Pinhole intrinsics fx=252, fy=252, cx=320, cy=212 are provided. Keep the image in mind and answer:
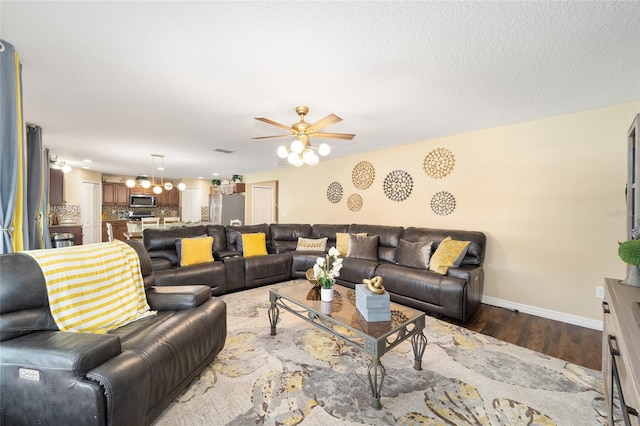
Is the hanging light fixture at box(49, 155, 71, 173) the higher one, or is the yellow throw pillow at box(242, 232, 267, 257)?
the hanging light fixture at box(49, 155, 71, 173)

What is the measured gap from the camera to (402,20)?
148 centimetres

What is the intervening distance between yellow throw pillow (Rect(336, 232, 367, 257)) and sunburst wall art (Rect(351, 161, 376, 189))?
110 centimetres

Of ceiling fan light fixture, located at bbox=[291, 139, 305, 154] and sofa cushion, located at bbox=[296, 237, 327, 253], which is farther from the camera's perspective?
sofa cushion, located at bbox=[296, 237, 327, 253]

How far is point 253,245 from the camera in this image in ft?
14.0

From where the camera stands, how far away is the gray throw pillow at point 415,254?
3.39 m

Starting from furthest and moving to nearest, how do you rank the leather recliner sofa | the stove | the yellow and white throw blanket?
the stove → the yellow and white throw blanket → the leather recliner sofa

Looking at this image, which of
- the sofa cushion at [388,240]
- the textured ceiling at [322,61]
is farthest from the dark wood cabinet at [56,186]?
the sofa cushion at [388,240]

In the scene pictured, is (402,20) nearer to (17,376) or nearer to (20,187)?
(17,376)

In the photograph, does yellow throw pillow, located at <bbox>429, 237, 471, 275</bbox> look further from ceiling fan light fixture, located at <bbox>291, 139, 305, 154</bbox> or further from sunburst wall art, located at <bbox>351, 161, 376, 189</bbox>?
ceiling fan light fixture, located at <bbox>291, 139, 305, 154</bbox>

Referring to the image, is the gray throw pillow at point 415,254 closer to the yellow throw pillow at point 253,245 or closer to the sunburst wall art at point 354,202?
the sunburst wall art at point 354,202

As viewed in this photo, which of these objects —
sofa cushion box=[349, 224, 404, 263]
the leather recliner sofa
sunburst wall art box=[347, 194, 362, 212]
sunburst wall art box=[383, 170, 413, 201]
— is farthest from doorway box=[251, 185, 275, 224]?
the leather recliner sofa

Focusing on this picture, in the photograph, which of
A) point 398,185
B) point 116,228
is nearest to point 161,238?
point 398,185

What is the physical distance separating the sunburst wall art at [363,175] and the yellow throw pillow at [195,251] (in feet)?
9.71

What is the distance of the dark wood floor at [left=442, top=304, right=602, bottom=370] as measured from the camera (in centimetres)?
220
